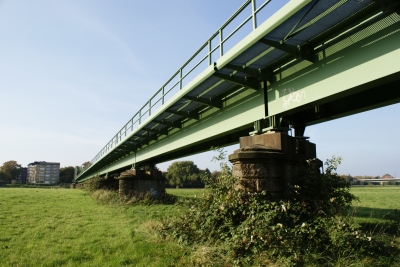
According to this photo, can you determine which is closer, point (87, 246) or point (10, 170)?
point (87, 246)

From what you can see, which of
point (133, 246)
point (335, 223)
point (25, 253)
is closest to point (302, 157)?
point (335, 223)

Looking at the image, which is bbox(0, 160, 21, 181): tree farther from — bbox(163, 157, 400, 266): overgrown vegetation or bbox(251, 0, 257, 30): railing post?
bbox(251, 0, 257, 30): railing post

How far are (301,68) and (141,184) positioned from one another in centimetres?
1786

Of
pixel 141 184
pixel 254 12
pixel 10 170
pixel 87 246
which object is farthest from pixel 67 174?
pixel 254 12

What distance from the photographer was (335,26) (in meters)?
6.57

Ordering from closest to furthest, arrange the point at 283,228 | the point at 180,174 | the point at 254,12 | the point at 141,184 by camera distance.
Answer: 1. the point at 283,228
2. the point at 254,12
3. the point at 141,184
4. the point at 180,174

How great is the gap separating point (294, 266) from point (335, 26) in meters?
5.10

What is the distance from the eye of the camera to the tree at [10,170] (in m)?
137

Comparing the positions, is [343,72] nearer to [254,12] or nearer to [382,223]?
[254,12]

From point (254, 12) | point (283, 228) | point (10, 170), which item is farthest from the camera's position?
point (10, 170)

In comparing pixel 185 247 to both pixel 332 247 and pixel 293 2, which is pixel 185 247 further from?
pixel 293 2

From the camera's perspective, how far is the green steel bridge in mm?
5887

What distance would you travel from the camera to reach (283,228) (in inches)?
240

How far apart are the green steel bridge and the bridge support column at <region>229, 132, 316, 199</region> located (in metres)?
0.86
